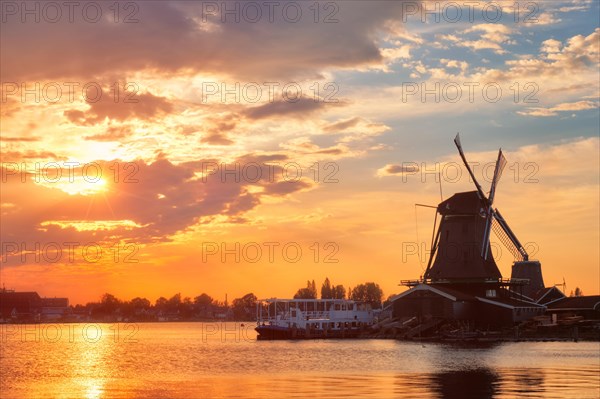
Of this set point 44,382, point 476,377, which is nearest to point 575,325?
point 476,377

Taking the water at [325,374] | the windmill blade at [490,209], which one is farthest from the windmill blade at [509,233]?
the water at [325,374]

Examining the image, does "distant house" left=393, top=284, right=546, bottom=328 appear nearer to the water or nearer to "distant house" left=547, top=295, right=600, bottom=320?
"distant house" left=547, top=295, right=600, bottom=320

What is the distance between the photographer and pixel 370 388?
183 feet

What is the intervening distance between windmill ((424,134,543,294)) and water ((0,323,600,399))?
28838 mm

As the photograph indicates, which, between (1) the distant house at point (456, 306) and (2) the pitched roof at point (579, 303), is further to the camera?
(2) the pitched roof at point (579, 303)

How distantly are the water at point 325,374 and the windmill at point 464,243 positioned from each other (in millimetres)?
28838

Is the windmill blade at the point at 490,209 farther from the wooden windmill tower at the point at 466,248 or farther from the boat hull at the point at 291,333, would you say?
the boat hull at the point at 291,333

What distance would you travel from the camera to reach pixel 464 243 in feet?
429

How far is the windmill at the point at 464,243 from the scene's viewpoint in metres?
130

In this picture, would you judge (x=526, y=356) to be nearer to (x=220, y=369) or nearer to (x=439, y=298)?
(x=220, y=369)

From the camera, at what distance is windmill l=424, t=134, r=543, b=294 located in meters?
130

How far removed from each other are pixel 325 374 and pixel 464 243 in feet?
225

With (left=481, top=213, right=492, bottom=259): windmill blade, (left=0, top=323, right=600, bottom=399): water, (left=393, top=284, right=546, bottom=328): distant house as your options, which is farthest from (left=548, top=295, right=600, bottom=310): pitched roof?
(left=0, top=323, right=600, bottom=399): water

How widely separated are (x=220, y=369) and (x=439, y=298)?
56.2 metres
